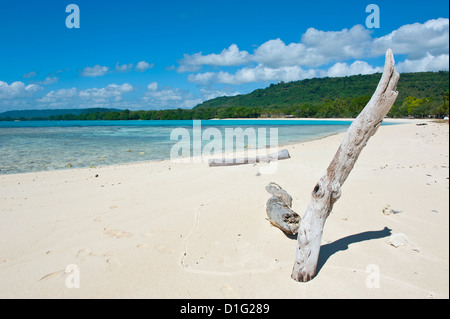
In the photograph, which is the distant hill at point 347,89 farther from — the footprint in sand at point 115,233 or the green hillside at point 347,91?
the footprint in sand at point 115,233

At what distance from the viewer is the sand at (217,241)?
3.69 metres

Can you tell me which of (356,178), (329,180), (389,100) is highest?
(389,100)

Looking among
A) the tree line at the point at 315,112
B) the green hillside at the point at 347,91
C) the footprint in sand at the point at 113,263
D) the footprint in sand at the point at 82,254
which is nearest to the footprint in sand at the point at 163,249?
the footprint in sand at the point at 113,263

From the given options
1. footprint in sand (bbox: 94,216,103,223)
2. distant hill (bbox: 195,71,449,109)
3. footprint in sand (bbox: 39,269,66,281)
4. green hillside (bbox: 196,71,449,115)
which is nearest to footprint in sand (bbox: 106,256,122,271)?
footprint in sand (bbox: 39,269,66,281)

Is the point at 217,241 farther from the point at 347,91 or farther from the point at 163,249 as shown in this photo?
the point at 347,91

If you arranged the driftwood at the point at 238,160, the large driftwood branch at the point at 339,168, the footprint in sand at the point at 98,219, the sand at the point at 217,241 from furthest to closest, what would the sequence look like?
the driftwood at the point at 238,160 → the footprint in sand at the point at 98,219 → the sand at the point at 217,241 → the large driftwood branch at the point at 339,168

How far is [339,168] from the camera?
11.2 ft

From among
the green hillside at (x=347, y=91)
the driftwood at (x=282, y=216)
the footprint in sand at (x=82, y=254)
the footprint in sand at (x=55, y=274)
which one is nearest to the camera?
the footprint in sand at (x=55, y=274)

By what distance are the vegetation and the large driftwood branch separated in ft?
207

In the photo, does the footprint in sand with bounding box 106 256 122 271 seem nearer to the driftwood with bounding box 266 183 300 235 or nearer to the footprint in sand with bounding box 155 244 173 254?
the footprint in sand with bounding box 155 244 173 254

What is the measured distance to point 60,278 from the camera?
→ 13.0ft
